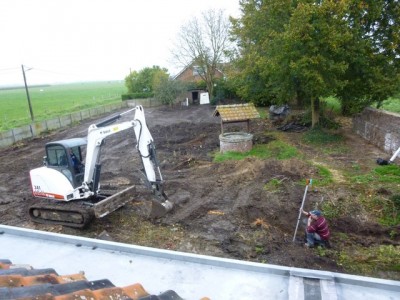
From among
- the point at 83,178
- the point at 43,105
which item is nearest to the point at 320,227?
the point at 83,178

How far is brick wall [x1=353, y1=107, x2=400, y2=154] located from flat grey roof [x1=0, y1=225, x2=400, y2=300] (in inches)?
513

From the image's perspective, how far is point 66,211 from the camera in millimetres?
9969

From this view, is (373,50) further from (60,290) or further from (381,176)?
(60,290)

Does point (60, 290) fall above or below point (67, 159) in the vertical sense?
above

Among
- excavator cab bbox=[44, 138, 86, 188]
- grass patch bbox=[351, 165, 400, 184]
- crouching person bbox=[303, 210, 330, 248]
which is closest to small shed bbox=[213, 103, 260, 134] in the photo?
grass patch bbox=[351, 165, 400, 184]

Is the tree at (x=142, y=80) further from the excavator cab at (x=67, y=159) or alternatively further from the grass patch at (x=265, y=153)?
the excavator cab at (x=67, y=159)

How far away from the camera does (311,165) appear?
13.8 meters

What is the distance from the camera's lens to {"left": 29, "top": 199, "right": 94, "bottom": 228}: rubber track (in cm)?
964

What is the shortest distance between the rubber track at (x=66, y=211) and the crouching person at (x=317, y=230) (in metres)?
6.13

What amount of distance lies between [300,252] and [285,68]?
37.0 feet

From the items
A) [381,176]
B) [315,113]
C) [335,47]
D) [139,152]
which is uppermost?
[335,47]

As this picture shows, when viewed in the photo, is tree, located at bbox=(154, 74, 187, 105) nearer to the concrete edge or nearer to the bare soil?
the bare soil

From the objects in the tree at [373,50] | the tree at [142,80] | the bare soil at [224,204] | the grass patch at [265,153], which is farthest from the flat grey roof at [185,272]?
the tree at [142,80]

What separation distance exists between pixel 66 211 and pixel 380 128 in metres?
14.5
